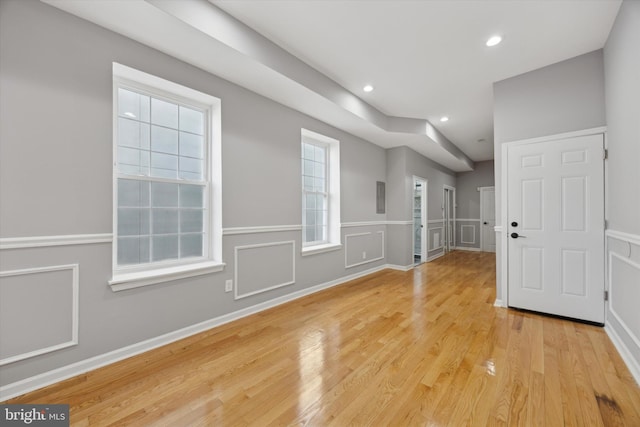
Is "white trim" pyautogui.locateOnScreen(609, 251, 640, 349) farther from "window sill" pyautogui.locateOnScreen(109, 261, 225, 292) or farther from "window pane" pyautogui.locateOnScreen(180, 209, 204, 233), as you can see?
"window pane" pyautogui.locateOnScreen(180, 209, 204, 233)

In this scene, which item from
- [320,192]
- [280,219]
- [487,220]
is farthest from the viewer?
[487,220]

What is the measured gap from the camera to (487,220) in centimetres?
807

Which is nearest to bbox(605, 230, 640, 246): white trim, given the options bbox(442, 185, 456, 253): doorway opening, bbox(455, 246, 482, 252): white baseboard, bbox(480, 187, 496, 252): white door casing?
bbox(442, 185, 456, 253): doorway opening

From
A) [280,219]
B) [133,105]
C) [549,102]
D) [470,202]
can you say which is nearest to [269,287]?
[280,219]

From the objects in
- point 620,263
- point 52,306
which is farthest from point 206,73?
point 620,263

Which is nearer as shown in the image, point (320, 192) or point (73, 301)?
point (73, 301)

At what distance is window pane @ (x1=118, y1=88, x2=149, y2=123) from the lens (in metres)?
2.28

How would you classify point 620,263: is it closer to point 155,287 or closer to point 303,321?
point 303,321

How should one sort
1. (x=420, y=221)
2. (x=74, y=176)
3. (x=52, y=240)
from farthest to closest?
(x=420, y=221)
(x=74, y=176)
(x=52, y=240)

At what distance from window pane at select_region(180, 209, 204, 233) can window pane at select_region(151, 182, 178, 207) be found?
138 millimetres

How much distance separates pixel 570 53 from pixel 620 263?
2.14 m

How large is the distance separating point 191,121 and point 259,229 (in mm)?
1345

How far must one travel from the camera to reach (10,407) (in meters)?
1.55

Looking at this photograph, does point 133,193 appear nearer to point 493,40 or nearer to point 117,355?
point 117,355
